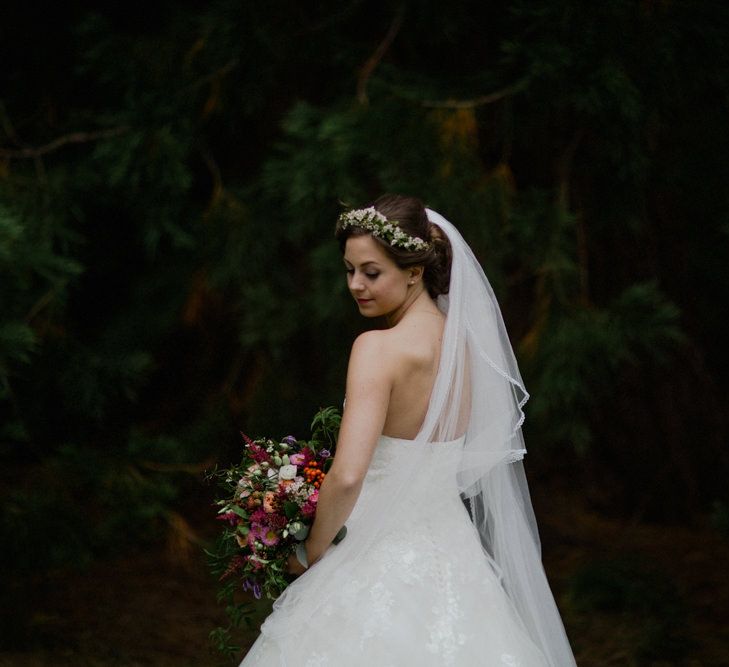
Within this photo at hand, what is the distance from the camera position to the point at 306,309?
502 centimetres

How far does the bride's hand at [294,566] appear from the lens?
271cm

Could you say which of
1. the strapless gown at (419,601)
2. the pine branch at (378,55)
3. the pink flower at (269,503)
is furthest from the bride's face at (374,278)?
the pine branch at (378,55)

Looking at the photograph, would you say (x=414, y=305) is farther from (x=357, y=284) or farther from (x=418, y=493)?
(x=418, y=493)

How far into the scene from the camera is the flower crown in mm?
2715

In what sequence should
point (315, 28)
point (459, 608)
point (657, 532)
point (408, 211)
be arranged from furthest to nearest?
point (657, 532) → point (315, 28) → point (408, 211) → point (459, 608)

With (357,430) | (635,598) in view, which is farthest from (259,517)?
(635,598)

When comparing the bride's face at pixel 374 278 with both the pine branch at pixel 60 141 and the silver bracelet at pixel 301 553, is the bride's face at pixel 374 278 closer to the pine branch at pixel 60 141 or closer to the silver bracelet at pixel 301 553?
the silver bracelet at pixel 301 553

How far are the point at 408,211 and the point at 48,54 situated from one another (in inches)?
142

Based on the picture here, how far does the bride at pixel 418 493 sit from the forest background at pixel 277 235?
1.13 m

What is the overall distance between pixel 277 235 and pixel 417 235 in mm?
2473

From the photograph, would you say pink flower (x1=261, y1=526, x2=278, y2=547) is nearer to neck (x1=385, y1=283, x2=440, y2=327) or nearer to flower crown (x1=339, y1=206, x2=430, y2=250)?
neck (x1=385, y1=283, x2=440, y2=327)

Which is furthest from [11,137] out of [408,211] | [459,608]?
[459,608]

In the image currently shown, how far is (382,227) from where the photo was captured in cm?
272

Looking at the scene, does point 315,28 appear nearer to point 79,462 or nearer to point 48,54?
point 48,54
